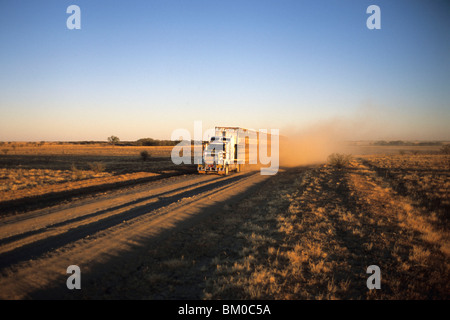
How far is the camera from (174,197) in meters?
13.4

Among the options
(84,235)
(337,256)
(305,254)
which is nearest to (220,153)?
(84,235)

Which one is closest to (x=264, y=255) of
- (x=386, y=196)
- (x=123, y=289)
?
(x=123, y=289)

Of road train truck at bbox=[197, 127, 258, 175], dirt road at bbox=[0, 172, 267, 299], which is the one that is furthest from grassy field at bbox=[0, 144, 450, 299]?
road train truck at bbox=[197, 127, 258, 175]

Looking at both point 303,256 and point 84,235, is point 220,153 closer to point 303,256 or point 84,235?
point 84,235

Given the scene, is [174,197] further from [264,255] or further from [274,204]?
[264,255]

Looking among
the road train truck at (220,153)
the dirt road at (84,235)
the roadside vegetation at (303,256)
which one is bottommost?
the roadside vegetation at (303,256)

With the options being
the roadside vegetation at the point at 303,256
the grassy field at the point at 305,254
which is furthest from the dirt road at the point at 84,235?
the roadside vegetation at the point at 303,256

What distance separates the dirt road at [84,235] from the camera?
17.0ft

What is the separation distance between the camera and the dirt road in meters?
5.17

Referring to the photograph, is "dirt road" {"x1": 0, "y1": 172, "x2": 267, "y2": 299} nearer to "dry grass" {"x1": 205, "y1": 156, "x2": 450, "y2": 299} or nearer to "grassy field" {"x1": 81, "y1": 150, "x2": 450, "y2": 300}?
"grassy field" {"x1": 81, "y1": 150, "x2": 450, "y2": 300}

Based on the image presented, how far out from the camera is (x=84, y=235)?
298 inches

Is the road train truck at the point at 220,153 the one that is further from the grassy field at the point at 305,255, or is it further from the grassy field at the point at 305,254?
the grassy field at the point at 305,255

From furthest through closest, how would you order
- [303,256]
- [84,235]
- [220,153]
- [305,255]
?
[220,153]
[84,235]
[305,255]
[303,256]
